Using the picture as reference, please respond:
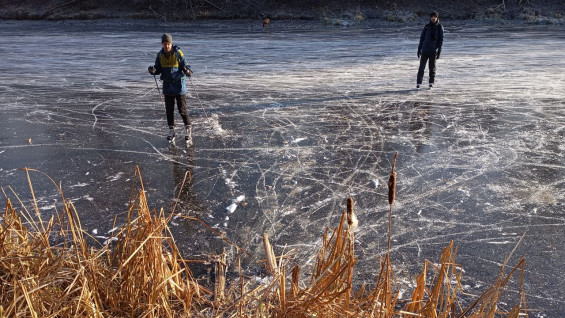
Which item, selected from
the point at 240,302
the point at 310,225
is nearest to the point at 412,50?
the point at 310,225

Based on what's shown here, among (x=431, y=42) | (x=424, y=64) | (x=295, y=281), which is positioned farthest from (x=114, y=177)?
(x=431, y=42)

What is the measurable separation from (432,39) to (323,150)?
17.6 ft

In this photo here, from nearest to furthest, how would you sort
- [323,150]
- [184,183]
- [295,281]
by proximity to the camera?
[295,281], [184,183], [323,150]

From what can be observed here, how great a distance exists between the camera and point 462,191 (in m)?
6.04

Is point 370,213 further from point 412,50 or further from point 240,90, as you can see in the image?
point 412,50

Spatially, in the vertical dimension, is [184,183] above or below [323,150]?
below

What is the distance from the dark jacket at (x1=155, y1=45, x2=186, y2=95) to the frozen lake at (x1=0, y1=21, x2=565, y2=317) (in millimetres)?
959

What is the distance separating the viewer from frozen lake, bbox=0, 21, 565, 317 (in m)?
4.95

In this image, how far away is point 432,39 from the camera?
11266 millimetres

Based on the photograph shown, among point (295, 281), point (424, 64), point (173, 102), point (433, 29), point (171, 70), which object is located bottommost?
point (295, 281)

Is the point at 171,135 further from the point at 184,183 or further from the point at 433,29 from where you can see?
the point at 433,29

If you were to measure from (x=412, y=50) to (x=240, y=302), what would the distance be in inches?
614

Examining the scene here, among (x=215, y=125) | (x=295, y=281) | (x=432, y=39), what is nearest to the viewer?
(x=295, y=281)

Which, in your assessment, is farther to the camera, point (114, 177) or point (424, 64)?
point (424, 64)
